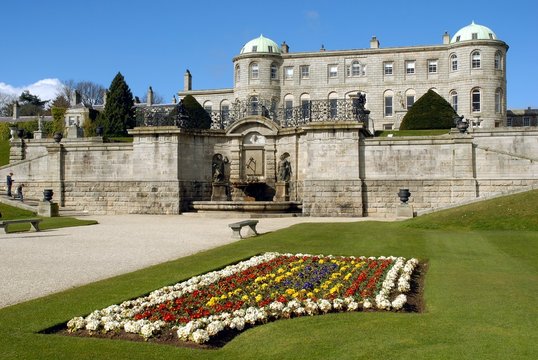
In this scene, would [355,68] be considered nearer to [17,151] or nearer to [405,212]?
[17,151]

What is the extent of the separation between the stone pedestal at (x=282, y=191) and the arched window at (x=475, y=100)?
3872 cm

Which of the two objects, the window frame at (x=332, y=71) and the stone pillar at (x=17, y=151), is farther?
the window frame at (x=332, y=71)

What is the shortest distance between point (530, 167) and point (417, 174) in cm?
494

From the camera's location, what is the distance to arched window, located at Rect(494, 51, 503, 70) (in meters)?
61.8

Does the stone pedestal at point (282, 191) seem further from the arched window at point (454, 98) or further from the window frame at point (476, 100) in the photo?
the arched window at point (454, 98)

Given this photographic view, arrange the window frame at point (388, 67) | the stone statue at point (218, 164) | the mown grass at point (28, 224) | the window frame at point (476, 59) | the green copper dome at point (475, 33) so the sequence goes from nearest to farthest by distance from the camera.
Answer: the mown grass at point (28, 224), the stone statue at point (218, 164), the window frame at point (476, 59), the green copper dome at point (475, 33), the window frame at point (388, 67)

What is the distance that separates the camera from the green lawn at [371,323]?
6500 millimetres

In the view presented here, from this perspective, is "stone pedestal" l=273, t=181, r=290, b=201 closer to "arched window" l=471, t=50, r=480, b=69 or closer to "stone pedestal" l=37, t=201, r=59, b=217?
"stone pedestal" l=37, t=201, r=59, b=217

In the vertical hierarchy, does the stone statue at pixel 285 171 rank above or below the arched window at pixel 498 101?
below

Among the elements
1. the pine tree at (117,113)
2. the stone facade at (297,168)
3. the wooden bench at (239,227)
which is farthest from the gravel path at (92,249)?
the pine tree at (117,113)

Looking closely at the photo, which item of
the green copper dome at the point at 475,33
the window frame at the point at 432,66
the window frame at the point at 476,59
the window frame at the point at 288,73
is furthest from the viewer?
the window frame at the point at 288,73

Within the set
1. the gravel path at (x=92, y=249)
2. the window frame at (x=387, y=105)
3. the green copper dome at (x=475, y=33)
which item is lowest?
the gravel path at (x=92, y=249)

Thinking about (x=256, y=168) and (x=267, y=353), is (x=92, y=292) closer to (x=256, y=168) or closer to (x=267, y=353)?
(x=267, y=353)

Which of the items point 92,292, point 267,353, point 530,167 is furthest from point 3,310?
point 530,167
